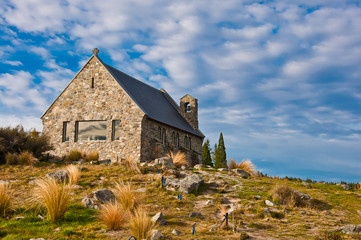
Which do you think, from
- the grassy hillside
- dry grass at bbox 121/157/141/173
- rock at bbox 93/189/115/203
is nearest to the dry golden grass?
the grassy hillside

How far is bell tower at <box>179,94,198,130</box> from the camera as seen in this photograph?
33.5 m

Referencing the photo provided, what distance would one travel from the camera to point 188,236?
28.3 feet

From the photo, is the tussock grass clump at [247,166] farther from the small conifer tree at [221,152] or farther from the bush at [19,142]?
the small conifer tree at [221,152]

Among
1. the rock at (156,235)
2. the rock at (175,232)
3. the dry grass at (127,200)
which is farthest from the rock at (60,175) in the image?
the rock at (156,235)

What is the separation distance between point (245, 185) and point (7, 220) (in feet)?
35.6

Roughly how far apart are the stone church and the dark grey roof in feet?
0.36

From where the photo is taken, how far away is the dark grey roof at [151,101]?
982 inches

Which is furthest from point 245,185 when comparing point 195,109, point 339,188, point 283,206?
point 195,109

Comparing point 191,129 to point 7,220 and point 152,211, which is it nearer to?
point 152,211

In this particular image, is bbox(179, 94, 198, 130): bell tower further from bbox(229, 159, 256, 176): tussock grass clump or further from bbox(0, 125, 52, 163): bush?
bbox(0, 125, 52, 163): bush

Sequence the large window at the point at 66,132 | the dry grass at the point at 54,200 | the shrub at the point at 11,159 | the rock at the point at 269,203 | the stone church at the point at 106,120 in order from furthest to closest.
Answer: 1. the large window at the point at 66,132
2. the stone church at the point at 106,120
3. the shrub at the point at 11,159
4. the rock at the point at 269,203
5. the dry grass at the point at 54,200

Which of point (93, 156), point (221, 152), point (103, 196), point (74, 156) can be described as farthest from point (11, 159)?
point (221, 152)

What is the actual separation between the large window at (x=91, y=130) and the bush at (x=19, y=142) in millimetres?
3048

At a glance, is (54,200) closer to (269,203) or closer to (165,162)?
(269,203)
